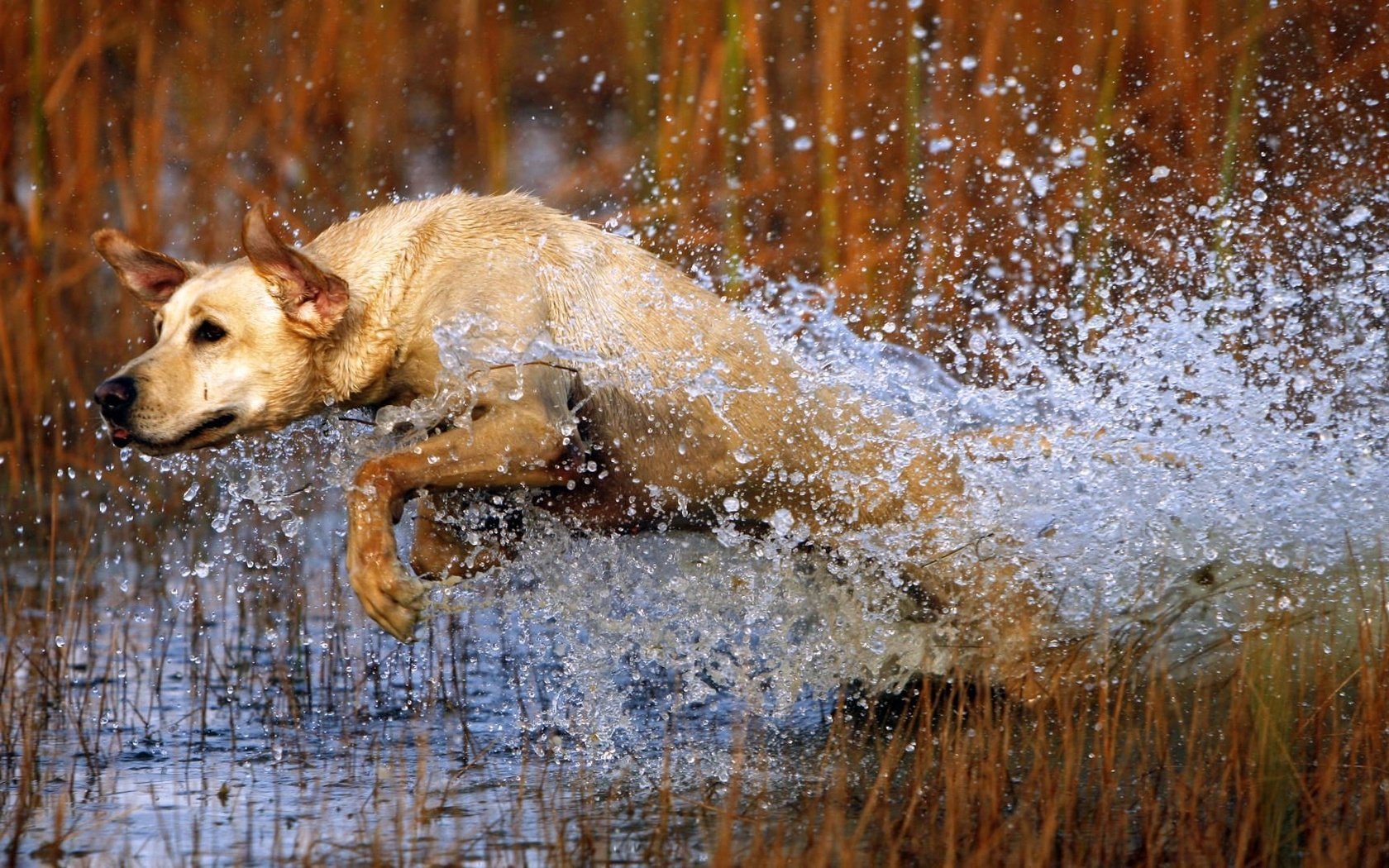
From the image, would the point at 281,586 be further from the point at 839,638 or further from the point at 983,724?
the point at 983,724

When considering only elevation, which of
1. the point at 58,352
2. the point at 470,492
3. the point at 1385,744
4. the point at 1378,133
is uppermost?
the point at 1378,133

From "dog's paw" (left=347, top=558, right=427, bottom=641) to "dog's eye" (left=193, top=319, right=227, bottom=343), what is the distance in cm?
67

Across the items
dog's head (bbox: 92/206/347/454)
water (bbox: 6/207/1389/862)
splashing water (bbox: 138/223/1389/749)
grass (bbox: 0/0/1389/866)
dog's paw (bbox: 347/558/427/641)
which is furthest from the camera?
grass (bbox: 0/0/1389/866)

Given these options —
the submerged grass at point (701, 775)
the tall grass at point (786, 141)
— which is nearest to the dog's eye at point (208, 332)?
the submerged grass at point (701, 775)

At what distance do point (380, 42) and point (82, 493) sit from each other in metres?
2.86

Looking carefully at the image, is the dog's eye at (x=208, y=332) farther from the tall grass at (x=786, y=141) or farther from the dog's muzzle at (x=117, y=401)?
the tall grass at (x=786, y=141)

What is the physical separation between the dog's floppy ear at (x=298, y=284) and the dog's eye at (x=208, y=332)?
16 centimetres

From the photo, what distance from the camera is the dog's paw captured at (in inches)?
152

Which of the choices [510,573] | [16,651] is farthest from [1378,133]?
[16,651]

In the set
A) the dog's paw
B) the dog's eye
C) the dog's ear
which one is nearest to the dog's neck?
the dog's eye

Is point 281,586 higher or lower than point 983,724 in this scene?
higher

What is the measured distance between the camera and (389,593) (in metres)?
3.87

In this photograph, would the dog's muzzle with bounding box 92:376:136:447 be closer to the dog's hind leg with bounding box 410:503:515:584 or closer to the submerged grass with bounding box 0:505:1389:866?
the submerged grass with bounding box 0:505:1389:866

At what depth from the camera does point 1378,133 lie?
7.54 m
